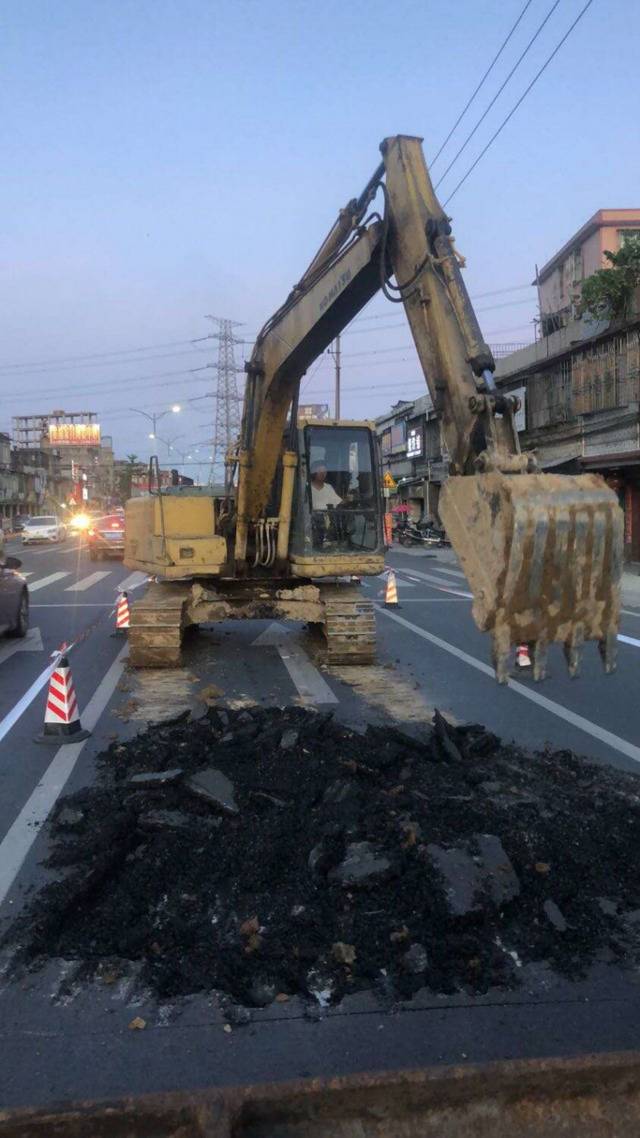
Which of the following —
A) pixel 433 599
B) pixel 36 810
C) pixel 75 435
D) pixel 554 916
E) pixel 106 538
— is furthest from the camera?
pixel 75 435

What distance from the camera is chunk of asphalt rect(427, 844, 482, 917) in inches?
170

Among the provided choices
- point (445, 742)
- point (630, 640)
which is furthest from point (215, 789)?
point (630, 640)

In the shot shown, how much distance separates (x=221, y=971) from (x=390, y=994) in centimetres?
78

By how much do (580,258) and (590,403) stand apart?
12.1 meters

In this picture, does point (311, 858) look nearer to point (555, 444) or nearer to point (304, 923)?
point (304, 923)

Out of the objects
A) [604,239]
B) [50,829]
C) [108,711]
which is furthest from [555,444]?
[50,829]

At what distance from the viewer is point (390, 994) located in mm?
3922

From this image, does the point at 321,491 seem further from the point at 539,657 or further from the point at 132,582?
the point at 132,582

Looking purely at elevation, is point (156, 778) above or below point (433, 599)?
above

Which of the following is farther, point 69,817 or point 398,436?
point 398,436

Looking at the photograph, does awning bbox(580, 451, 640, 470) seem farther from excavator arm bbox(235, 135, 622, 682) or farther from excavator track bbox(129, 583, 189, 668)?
excavator arm bbox(235, 135, 622, 682)

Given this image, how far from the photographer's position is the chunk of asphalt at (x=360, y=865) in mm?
4637

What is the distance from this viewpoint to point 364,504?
11898 millimetres

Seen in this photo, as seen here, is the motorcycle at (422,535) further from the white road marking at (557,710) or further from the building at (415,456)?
the white road marking at (557,710)
